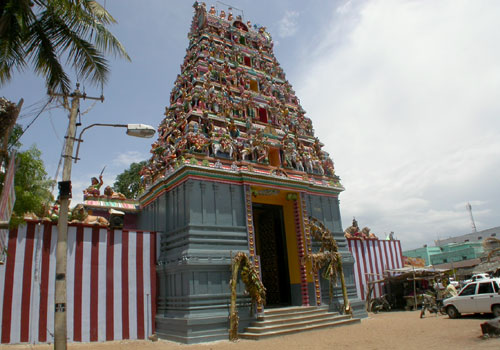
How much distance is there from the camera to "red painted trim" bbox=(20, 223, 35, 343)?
11.1m

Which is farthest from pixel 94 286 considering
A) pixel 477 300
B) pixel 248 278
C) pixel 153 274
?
pixel 477 300

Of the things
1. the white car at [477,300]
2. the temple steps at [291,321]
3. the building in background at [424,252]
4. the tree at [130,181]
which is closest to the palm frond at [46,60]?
the temple steps at [291,321]

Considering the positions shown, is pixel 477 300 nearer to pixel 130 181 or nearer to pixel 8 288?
pixel 8 288

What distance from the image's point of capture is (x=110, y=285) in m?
12.9

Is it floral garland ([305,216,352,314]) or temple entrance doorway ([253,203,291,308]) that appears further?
temple entrance doorway ([253,203,291,308])

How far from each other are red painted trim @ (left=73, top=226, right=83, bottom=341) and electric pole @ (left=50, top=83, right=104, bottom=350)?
17.8ft

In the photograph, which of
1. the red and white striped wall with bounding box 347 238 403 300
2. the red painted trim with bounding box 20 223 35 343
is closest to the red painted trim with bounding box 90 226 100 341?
the red painted trim with bounding box 20 223 35 343

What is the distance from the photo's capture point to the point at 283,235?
1669cm

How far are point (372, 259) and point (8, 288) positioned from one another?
1699cm

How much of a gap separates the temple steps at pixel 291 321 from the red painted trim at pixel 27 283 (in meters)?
6.43

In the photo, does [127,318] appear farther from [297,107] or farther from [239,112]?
[297,107]

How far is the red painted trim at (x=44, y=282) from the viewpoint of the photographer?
37.2ft

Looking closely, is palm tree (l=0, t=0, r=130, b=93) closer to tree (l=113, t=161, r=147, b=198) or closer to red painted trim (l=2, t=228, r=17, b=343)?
red painted trim (l=2, t=228, r=17, b=343)

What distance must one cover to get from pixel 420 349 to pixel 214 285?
21.5 feet
